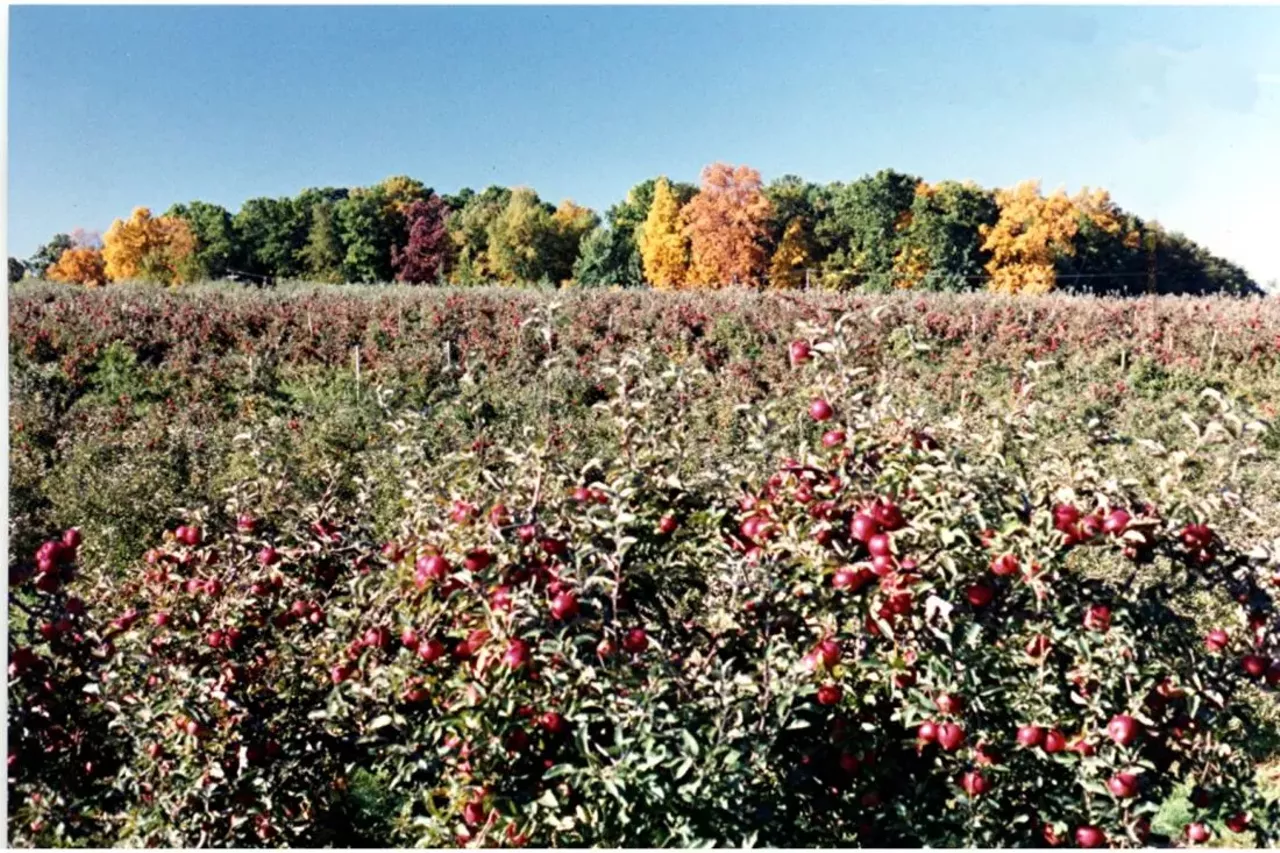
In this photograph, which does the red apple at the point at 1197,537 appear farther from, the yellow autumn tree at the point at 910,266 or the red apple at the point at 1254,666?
the yellow autumn tree at the point at 910,266

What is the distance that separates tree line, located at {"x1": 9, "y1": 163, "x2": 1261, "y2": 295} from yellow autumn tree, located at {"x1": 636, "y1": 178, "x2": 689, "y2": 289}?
0.17ft

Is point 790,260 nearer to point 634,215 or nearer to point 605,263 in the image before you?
point 605,263

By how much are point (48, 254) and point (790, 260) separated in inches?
877

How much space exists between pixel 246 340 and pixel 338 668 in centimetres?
1013

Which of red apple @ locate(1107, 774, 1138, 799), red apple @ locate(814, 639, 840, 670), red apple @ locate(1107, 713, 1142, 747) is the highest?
red apple @ locate(814, 639, 840, 670)

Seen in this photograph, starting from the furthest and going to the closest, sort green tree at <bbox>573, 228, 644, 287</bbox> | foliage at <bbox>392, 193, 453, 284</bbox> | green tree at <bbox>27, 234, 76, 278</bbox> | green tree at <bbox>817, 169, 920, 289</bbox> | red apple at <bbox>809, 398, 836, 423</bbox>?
foliage at <bbox>392, 193, 453, 284</bbox>, green tree at <bbox>817, 169, 920, 289</bbox>, green tree at <bbox>573, 228, 644, 287</bbox>, green tree at <bbox>27, 234, 76, 278</bbox>, red apple at <bbox>809, 398, 836, 423</bbox>

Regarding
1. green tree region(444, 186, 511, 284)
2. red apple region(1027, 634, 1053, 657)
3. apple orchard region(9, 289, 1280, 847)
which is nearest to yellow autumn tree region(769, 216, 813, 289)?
green tree region(444, 186, 511, 284)

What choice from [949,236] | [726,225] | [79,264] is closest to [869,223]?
[949,236]

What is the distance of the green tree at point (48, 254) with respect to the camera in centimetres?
1694

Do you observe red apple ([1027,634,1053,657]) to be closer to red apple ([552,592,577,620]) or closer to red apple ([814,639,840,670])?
red apple ([814,639,840,670])

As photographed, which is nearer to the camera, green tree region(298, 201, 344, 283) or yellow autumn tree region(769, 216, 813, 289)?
yellow autumn tree region(769, 216, 813, 289)

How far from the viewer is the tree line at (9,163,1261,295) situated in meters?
32.5

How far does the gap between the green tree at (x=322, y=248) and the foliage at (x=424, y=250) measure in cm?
231

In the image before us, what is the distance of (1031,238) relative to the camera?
108ft
